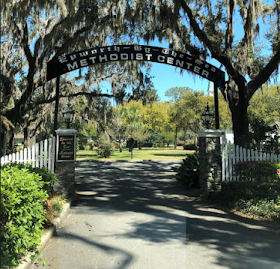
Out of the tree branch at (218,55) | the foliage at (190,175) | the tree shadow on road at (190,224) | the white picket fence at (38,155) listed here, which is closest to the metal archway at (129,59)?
the tree branch at (218,55)

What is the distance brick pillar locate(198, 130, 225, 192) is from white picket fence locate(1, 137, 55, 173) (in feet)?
15.4

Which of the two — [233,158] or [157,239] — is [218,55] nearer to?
[233,158]

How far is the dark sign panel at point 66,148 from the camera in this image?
7.63 m

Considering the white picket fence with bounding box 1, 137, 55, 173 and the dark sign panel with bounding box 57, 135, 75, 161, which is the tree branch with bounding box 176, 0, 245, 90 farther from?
the white picket fence with bounding box 1, 137, 55, 173

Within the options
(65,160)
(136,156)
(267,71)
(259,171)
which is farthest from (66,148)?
(136,156)

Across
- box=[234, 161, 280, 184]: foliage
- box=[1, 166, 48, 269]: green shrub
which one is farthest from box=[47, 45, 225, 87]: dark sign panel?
box=[1, 166, 48, 269]: green shrub

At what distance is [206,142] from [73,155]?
4.19m

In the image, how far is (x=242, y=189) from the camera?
7.25m

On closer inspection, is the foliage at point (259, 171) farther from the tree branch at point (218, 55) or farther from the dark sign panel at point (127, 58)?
the tree branch at point (218, 55)

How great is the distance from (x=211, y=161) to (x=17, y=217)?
20.6ft

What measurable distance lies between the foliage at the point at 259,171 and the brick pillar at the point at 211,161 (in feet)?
2.23

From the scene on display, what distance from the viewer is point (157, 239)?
475cm

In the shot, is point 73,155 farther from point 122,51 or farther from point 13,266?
point 13,266

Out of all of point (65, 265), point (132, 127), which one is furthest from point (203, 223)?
point (132, 127)
